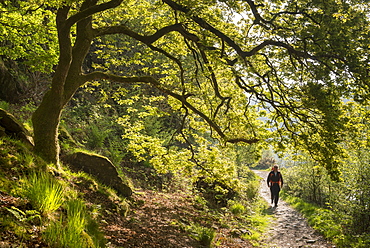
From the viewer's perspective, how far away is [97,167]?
25.0 feet

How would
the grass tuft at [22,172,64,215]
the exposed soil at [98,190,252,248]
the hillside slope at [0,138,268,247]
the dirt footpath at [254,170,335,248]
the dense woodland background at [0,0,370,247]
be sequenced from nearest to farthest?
1. the hillside slope at [0,138,268,247]
2. the grass tuft at [22,172,64,215]
3. the dense woodland background at [0,0,370,247]
4. the exposed soil at [98,190,252,248]
5. the dirt footpath at [254,170,335,248]

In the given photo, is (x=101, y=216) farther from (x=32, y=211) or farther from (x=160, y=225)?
(x=32, y=211)

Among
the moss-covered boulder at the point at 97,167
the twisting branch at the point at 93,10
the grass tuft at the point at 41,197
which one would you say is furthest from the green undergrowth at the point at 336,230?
the twisting branch at the point at 93,10

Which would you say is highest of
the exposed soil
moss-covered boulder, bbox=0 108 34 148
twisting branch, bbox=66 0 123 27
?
twisting branch, bbox=66 0 123 27

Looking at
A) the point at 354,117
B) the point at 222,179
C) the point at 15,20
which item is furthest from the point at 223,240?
the point at 15,20

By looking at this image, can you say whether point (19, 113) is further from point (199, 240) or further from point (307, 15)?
point (307, 15)

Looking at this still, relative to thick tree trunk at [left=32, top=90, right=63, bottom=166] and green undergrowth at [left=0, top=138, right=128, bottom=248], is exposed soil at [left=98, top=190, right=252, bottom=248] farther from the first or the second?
thick tree trunk at [left=32, top=90, right=63, bottom=166]

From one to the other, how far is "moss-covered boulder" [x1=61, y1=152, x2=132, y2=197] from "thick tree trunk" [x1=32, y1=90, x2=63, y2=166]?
4.05 ft

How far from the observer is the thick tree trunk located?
593 centimetres

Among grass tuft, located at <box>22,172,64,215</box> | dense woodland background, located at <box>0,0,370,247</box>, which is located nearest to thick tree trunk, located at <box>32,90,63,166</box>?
dense woodland background, located at <box>0,0,370,247</box>

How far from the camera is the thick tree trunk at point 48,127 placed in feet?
19.5

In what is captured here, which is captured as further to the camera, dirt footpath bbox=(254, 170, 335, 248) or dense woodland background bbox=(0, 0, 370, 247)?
dirt footpath bbox=(254, 170, 335, 248)

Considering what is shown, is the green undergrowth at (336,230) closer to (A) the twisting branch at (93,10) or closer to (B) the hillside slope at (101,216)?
(B) the hillside slope at (101,216)

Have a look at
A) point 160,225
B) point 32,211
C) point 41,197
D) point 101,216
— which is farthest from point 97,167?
point 32,211
